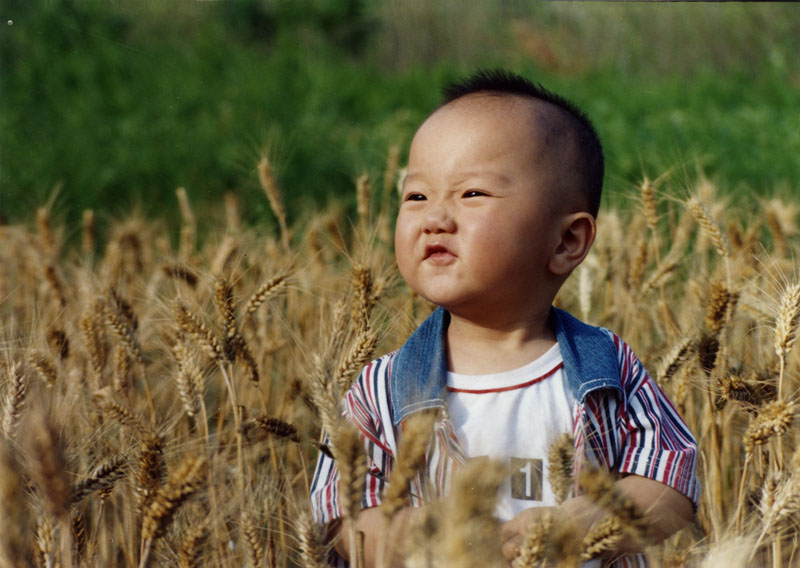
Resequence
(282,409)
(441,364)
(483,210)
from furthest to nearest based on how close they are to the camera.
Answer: (282,409) → (441,364) → (483,210)

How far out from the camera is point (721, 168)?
5418 mm

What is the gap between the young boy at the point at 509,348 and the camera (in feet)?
5.39

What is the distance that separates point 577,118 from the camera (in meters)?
1.80

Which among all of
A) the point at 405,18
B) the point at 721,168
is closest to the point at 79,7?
the point at 405,18

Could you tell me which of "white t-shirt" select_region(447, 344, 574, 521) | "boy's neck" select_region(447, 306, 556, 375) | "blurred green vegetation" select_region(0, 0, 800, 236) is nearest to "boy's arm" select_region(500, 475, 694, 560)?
"white t-shirt" select_region(447, 344, 574, 521)

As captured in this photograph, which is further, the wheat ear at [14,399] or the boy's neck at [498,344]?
the boy's neck at [498,344]

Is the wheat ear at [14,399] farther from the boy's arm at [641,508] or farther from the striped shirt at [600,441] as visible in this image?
the boy's arm at [641,508]

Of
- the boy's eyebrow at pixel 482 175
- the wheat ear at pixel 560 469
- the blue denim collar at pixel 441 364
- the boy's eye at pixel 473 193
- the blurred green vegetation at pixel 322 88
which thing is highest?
the blurred green vegetation at pixel 322 88

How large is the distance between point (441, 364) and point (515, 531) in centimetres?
35

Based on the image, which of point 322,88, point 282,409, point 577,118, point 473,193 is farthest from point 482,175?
point 322,88

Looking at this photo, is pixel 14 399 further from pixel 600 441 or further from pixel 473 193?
pixel 600 441

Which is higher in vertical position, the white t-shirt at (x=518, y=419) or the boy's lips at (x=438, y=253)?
the boy's lips at (x=438, y=253)

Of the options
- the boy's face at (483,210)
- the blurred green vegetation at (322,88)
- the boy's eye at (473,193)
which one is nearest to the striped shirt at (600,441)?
the boy's face at (483,210)

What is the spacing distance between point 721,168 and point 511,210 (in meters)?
4.18
